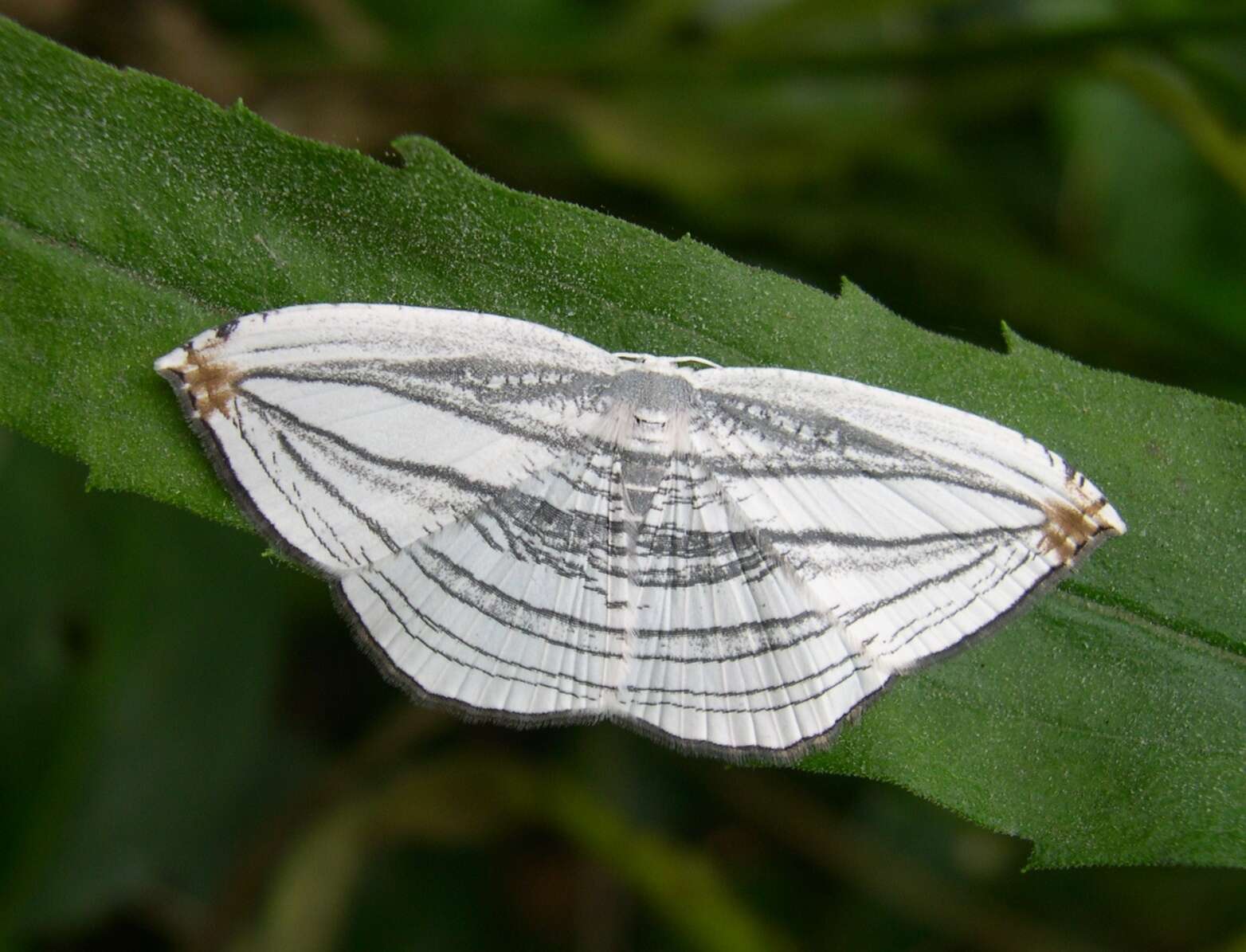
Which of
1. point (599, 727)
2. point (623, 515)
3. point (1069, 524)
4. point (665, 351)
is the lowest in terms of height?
point (599, 727)

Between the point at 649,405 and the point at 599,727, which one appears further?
the point at 599,727

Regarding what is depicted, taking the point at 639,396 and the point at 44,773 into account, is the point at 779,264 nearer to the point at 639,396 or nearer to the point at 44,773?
the point at 639,396

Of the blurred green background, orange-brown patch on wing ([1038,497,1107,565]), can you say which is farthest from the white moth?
the blurred green background

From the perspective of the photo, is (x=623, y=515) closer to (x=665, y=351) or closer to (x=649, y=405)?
(x=649, y=405)

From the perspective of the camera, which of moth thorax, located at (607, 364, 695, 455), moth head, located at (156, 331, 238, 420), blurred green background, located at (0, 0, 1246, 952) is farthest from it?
blurred green background, located at (0, 0, 1246, 952)

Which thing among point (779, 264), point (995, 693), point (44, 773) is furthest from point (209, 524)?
point (995, 693)

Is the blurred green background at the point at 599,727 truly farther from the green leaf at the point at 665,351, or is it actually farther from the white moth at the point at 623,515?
the white moth at the point at 623,515

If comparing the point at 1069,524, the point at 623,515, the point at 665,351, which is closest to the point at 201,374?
the point at 623,515

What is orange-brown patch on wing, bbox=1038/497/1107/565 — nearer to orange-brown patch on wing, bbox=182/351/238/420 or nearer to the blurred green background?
orange-brown patch on wing, bbox=182/351/238/420
